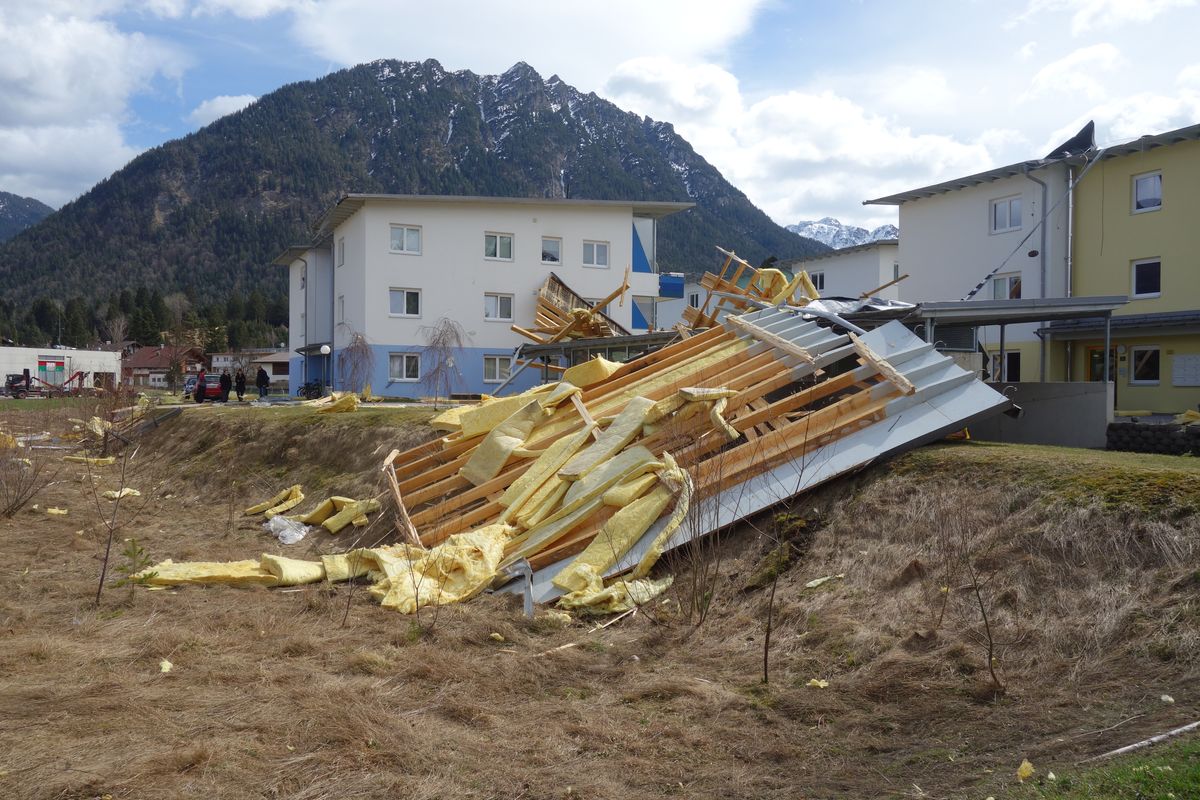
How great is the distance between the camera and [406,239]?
121 feet

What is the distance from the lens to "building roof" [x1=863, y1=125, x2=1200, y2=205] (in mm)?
25812

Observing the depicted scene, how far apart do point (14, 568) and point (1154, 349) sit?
2899cm

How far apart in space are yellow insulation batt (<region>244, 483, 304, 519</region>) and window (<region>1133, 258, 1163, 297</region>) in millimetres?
25433

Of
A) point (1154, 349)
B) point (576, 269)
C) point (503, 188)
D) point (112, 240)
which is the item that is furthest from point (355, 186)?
point (1154, 349)

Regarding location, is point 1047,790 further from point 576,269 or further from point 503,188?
point 503,188

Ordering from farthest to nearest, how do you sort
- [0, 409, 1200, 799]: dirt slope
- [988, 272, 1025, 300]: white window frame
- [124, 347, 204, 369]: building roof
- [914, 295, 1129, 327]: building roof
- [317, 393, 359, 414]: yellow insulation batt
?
[124, 347, 204, 369]: building roof
[988, 272, 1025, 300]: white window frame
[317, 393, 359, 414]: yellow insulation batt
[914, 295, 1129, 327]: building roof
[0, 409, 1200, 799]: dirt slope

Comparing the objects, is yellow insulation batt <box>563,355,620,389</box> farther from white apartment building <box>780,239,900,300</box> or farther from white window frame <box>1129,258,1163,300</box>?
white apartment building <box>780,239,900,300</box>

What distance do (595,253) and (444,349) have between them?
28.1 feet

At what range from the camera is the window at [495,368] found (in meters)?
37.6

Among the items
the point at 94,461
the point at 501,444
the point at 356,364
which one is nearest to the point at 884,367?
the point at 501,444

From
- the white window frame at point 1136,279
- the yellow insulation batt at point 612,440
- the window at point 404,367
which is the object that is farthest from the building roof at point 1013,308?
the window at point 404,367

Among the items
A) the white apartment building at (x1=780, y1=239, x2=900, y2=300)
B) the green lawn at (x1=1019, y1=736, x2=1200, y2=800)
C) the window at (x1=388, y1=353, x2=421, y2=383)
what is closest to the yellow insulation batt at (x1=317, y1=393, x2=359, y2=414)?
the window at (x1=388, y1=353, x2=421, y2=383)

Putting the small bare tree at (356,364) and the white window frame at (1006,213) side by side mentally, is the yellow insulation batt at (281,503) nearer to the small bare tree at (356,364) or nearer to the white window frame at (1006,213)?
the small bare tree at (356,364)

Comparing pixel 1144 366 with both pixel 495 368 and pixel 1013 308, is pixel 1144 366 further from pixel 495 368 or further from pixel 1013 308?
pixel 495 368
